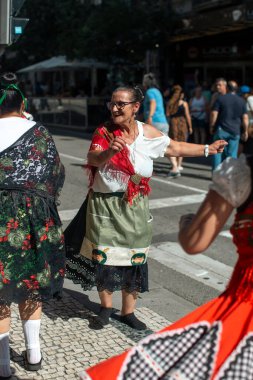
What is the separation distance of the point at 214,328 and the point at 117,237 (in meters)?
2.03

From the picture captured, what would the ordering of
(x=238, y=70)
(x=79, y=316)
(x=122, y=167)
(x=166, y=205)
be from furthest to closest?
(x=238, y=70)
(x=166, y=205)
(x=79, y=316)
(x=122, y=167)

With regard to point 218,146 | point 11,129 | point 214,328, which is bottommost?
point 214,328

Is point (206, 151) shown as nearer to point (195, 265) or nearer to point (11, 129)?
point (11, 129)

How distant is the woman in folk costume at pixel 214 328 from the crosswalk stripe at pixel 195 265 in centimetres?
313

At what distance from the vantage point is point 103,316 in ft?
14.3

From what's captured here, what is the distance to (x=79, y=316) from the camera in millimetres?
4539

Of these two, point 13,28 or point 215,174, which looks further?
point 13,28

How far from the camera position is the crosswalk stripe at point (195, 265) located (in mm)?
5617

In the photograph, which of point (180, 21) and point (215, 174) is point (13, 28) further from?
point (180, 21)

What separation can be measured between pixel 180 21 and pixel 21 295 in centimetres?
1789

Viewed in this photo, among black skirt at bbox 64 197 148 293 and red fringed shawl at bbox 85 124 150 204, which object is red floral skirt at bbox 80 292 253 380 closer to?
red fringed shawl at bbox 85 124 150 204

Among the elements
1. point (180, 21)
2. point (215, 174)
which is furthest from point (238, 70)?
point (215, 174)

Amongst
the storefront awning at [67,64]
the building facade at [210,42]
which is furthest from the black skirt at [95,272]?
the storefront awning at [67,64]

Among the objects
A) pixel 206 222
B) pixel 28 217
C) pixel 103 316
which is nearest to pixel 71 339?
pixel 103 316
